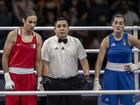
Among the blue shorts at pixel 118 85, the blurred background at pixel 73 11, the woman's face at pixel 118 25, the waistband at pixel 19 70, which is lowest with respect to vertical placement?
the blue shorts at pixel 118 85

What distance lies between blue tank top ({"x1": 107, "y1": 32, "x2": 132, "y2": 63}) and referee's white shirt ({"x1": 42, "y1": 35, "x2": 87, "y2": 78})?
1.08 feet

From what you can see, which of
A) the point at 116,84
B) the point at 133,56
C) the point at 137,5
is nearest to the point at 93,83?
the point at 116,84

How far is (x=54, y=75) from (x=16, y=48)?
545 mm

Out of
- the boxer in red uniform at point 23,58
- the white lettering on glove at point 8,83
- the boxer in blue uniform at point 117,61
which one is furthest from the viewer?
the boxer in blue uniform at point 117,61

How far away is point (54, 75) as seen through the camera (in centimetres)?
734

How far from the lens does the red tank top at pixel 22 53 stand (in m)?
7.36

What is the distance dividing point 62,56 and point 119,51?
0.68 m

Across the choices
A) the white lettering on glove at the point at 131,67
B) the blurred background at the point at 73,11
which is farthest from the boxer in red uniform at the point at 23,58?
the blurred background at the point at 73,11

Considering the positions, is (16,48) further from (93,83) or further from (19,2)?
(19,2)

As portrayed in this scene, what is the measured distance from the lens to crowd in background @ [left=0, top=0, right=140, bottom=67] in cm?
1062

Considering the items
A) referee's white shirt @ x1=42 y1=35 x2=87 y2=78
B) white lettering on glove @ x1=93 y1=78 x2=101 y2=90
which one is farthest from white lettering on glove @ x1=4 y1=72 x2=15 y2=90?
white lettering on glove @ x1=93 y1=78 x2=101 y2=90

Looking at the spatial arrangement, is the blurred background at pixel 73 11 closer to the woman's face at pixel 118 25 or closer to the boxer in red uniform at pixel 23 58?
the woman's face at pixel 118 25

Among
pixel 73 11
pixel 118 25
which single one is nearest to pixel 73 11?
pixel 73 11

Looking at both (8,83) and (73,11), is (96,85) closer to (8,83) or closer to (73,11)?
(8,83)
